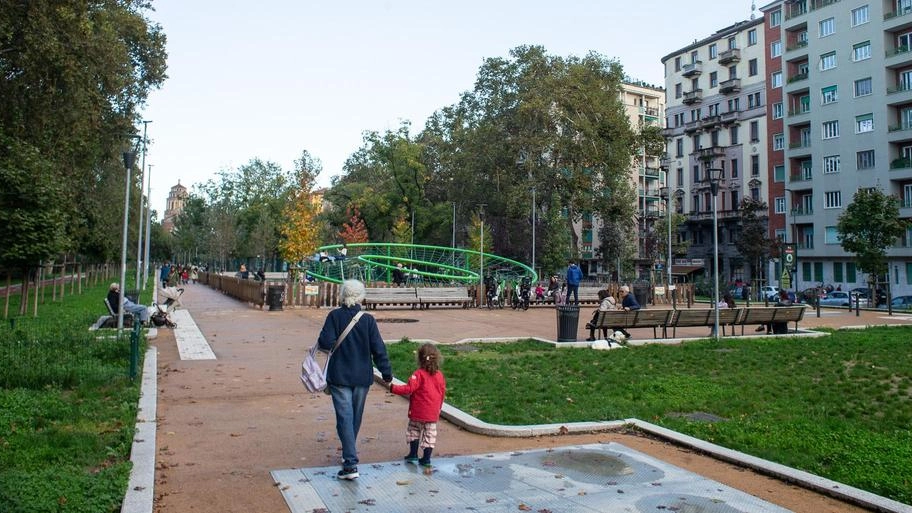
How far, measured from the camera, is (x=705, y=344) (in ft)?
53.5

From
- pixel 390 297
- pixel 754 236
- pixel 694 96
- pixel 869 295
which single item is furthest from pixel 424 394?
pixel 694 96

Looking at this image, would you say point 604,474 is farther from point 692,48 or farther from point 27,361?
point 692,48

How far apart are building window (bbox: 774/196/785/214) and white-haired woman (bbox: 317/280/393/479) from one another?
5903cm

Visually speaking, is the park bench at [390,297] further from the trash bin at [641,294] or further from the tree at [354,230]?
the tree at [354,230]

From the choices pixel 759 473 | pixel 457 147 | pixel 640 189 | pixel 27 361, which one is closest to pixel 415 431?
pixel 759 473

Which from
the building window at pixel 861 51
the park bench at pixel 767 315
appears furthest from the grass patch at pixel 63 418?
the building window at pixel 861 51

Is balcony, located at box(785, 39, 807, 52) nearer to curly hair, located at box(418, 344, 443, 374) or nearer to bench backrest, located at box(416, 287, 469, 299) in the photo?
bench backrest, located at box(416, 287, 469, 299)

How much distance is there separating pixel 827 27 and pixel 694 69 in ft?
50.2

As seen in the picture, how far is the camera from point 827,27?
5403cm

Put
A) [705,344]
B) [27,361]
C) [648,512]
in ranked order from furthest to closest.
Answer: [705,344]
[27,361]
[648,512]

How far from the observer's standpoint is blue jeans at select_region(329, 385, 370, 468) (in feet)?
19.6

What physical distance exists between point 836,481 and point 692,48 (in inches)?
2751

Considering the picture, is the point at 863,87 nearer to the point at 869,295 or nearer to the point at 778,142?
the point at 778,142

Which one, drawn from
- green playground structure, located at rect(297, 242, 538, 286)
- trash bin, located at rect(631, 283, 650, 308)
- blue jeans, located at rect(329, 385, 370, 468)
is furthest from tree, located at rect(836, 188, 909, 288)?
blue jeans, located at rect(329, 385, 370, 468)
